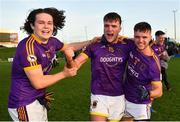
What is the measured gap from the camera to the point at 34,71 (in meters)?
5.29

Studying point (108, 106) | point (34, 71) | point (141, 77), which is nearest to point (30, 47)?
point (34, 71)

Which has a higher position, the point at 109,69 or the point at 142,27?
the point at 142,27

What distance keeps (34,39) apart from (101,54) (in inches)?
60.6

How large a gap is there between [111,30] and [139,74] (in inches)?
33.8

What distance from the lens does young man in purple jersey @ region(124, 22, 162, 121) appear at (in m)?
6.52

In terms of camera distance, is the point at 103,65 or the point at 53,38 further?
the point at 103,65

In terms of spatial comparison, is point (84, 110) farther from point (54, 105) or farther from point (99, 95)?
point (99, 95)

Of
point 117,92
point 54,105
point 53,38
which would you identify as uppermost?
point 53,38

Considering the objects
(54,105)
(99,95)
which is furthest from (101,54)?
(54,105)

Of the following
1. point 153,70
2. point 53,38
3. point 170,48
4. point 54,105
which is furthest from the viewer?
point 170,48

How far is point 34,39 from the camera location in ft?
18.1

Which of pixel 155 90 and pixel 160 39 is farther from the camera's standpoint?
pixel 160 39

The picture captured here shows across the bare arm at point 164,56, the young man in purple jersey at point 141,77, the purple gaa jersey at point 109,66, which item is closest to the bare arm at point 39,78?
the purple gaa jersey at point 109,66

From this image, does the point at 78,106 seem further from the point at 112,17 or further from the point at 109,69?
the point at 112,17
